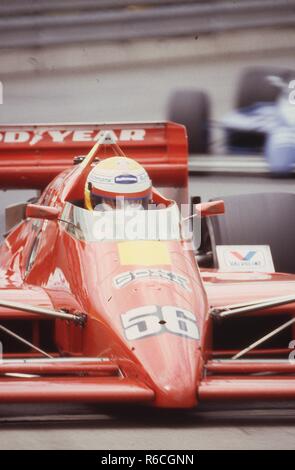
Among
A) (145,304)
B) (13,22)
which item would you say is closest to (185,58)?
(13,22)

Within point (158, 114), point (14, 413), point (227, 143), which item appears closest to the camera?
point (14, 413)

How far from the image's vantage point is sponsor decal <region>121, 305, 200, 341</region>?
589cm

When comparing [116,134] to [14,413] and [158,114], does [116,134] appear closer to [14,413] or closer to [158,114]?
[14,413]

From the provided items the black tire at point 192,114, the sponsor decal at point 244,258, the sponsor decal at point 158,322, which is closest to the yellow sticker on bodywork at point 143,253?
the sponsor decal at point 158,322

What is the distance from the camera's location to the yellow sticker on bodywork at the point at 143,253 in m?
6.43

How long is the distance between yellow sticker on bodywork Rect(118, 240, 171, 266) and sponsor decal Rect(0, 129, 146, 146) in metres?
2.33

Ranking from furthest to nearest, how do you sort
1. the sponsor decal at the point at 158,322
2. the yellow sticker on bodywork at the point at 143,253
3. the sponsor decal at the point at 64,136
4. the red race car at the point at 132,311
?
1. the sponsor decal at the point at 64,136
2. the yellow sticker on bodywork at the point at 143,253
3. the sponsor decal at the point at 158,322
4. the red race car at the point at 132,311

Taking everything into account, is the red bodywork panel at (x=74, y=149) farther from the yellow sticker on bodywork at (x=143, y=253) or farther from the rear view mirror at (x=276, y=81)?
the rear view mirror at (x=276, y=81)

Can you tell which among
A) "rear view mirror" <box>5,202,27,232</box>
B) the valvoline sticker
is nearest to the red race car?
the valvoline sticker

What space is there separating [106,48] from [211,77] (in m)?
1.11

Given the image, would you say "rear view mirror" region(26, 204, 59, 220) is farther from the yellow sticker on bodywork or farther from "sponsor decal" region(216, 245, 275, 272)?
"sponsor decal" region(216, 245, 275, 272)

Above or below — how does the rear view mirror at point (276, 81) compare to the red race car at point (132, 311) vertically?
above

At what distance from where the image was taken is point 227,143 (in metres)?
11.5

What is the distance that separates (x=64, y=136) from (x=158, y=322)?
3211 millimetres
